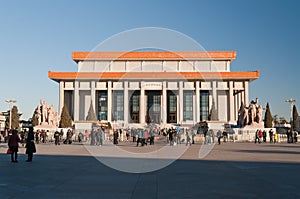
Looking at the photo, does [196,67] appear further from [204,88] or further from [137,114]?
[137,114]

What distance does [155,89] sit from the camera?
79688mm

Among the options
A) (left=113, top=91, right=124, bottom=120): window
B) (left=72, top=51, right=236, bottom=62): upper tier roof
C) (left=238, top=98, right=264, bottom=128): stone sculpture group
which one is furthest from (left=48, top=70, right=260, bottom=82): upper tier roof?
(left=238, top=98, right=264, bottom=128): stone sculpture group

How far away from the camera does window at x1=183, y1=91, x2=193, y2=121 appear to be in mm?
80688

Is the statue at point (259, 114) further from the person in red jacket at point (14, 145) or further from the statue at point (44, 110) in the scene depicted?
the person in red jacket at point (14, 145)

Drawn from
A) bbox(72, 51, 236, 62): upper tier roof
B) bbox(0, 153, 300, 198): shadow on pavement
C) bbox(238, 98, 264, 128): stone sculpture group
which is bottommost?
bbox(0, 153, 300, 198): shadow on pavement

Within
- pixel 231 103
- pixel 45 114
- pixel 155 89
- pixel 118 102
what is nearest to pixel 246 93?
pixel 231 103

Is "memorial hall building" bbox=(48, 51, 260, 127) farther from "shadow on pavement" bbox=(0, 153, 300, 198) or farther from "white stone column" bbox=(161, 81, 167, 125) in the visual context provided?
"shadow on pavement" bbox=(0, 153, 300, 198)

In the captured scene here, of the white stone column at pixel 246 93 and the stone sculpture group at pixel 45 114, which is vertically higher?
the white stone column at pixel 246 93

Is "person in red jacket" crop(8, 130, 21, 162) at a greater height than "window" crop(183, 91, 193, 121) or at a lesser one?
lesser

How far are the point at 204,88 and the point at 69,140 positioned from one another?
175ft

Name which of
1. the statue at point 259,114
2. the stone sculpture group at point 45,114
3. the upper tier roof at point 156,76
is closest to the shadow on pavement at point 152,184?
the statue at point 259,114

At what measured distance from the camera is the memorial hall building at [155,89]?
78562 mm

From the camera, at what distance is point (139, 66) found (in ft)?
278

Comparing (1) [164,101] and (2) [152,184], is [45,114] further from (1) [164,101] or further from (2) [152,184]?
(1) [164,101]
